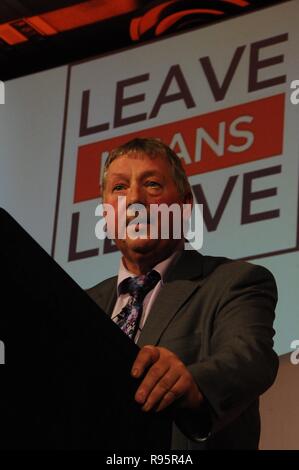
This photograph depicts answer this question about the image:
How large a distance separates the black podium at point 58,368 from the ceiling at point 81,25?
2.47 m

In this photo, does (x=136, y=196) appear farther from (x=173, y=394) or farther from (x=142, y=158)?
(x=173, y=394)

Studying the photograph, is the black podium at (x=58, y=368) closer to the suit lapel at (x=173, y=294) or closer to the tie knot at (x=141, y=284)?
the suit lapel at (x=173, y=294)

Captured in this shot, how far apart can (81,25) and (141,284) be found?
2157mm

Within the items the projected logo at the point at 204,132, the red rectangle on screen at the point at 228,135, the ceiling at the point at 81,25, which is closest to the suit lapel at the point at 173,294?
the projected logo at the point at 204,132

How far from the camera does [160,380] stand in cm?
118

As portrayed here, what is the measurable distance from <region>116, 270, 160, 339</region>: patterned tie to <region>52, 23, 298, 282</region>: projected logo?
3.64 feet

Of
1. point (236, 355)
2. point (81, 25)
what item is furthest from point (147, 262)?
point (81, 25)

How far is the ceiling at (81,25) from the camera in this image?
3539 millimetres

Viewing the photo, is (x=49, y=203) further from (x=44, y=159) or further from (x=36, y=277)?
(x=36, y=277)

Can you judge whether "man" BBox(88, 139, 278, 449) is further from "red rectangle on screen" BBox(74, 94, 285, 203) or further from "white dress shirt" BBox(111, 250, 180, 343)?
"red rectangle on screen" BBox(74, 94, 285, 203)

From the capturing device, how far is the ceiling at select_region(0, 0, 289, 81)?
3539mm

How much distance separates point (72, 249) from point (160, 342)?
1.70 metres

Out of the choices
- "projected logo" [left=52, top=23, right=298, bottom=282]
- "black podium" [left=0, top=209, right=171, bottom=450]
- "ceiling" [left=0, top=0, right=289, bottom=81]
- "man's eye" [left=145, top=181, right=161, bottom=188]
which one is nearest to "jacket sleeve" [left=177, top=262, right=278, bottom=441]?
"black podium" [left=0, top=209, right=171, bottom=450]

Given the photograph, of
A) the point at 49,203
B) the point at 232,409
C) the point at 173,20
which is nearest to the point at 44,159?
the point at 49,203
